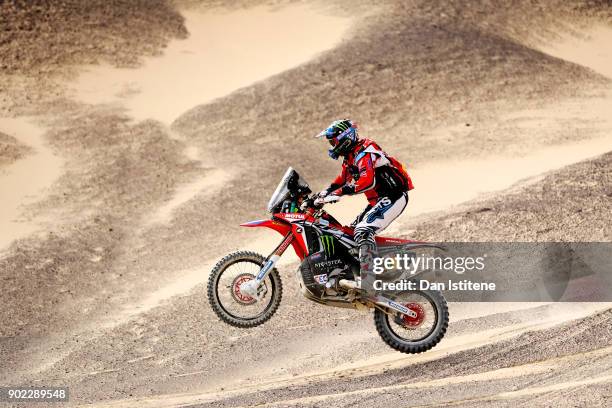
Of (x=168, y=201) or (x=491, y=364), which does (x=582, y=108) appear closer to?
(x=168, y=201)

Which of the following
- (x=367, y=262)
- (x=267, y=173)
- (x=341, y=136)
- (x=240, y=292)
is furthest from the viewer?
(x=267, y=173)

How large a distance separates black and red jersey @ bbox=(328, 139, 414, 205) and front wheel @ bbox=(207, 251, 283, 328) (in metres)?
1.46

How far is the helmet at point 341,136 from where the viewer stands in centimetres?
1116

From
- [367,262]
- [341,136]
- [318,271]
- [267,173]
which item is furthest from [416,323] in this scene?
[267,173]

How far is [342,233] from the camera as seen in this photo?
11.1m

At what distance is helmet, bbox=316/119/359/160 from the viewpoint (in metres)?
11.2

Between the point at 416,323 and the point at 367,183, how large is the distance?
1822mm

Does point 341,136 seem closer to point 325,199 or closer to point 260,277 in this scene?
point 325,199

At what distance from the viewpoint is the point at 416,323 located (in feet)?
36.3

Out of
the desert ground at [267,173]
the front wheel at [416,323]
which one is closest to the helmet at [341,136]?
the front wheel at [416,323]

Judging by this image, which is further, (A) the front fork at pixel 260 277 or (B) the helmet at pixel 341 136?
(A) the front fork at pixel 260 277

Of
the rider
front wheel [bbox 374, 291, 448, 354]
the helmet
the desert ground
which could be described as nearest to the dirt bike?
front wheel [bbox 374, 291, 448, 354]

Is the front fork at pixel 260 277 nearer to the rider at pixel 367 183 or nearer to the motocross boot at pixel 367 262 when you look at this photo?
the rider at pixel 367 183

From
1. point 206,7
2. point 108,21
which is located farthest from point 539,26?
point 108,21
